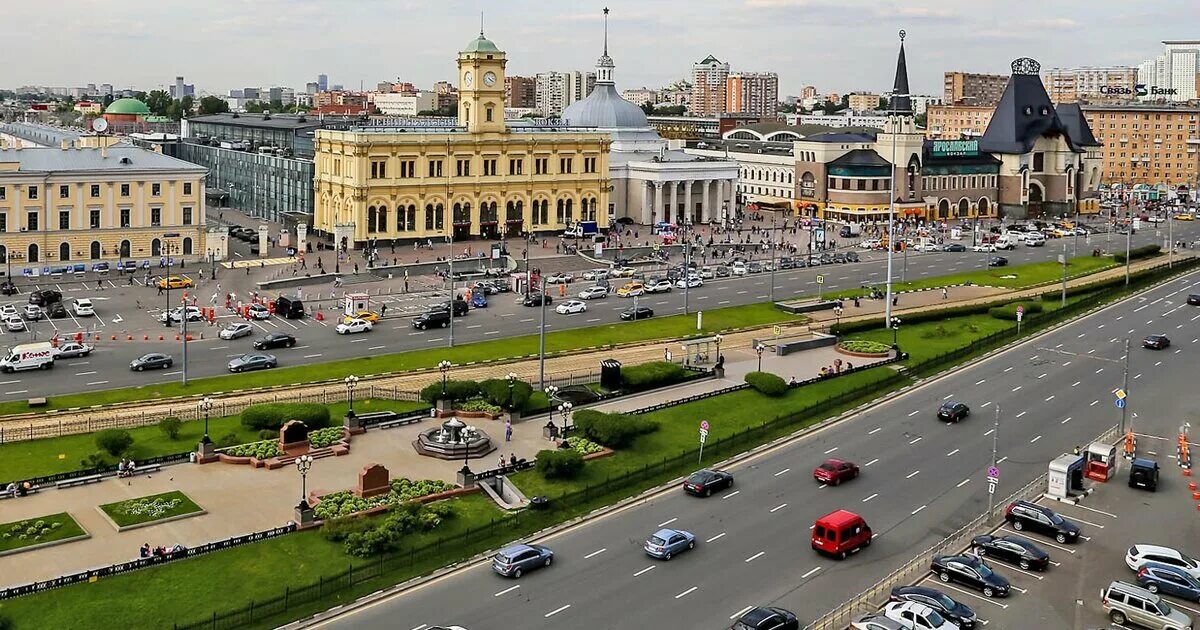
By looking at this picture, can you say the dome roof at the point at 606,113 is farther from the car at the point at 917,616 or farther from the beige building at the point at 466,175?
the car at the point at 917,616

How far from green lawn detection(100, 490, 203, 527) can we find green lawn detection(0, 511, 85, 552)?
128 cm

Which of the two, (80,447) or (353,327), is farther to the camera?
(353,327)

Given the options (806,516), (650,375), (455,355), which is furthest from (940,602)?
(455,355)

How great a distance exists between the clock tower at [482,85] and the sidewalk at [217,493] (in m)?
60.7

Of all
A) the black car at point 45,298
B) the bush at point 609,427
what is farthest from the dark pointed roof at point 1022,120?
the bush at point 609,427

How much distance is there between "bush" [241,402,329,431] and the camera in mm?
49219

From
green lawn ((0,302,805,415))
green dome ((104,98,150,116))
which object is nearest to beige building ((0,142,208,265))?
green lawn ((0,302,805,415))

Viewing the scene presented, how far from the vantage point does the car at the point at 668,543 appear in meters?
37.2

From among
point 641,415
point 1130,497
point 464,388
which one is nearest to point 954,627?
point 1130,497

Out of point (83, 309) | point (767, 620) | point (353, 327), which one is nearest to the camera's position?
point (767, 620)

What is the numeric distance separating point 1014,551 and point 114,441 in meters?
31.1

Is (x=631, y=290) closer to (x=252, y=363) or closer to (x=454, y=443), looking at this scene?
(x=252, y=363)

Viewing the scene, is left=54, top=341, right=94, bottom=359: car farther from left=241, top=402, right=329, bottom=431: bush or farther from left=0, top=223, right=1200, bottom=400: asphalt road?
left=241, top=402, right=329, bottom=431: bush

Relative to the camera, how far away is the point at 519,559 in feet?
118
